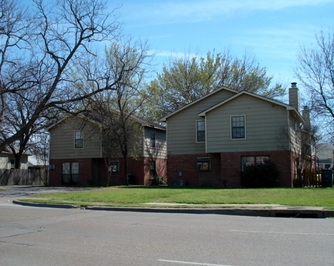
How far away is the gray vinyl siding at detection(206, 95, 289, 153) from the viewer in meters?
29.2

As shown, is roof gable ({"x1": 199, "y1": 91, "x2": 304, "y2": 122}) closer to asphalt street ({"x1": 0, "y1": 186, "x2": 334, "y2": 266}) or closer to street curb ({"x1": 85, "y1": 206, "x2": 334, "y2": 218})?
street curb ({"x1": 85, "y1": 206, "x2": 334, "y2": 218})

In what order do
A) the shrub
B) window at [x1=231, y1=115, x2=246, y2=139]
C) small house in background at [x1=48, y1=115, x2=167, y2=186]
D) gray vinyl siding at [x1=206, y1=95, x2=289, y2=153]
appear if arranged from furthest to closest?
small house in background at [x1=48, y1=115, x2=167, y2=186] → window at [x1=231, y1=115, x2=246, y2=139] → gray vinyl siding at [x1=206, y1=95, x2=289, y2=153] → the shrub

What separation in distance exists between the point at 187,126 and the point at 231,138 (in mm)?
4711

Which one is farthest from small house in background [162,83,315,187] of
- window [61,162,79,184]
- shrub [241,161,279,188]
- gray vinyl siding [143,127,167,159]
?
window [61,162,79,184]

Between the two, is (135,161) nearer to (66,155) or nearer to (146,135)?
(146,135)

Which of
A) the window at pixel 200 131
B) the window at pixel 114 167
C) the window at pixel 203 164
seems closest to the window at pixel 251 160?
the window at pixel 203 164

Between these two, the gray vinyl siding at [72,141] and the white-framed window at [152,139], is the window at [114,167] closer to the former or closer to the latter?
the gray vinyl siding at [72,141]

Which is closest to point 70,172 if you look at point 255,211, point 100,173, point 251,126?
point 100,173

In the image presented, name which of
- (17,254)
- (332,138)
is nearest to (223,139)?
(332,138)

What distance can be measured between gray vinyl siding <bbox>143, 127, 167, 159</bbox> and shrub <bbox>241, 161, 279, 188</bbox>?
1261 centimetres

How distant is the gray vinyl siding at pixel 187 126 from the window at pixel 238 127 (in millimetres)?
3662

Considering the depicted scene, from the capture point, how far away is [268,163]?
94.4ft

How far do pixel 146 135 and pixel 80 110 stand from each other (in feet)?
34.3

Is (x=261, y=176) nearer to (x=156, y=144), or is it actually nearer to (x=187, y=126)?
(x=187, y=126)
